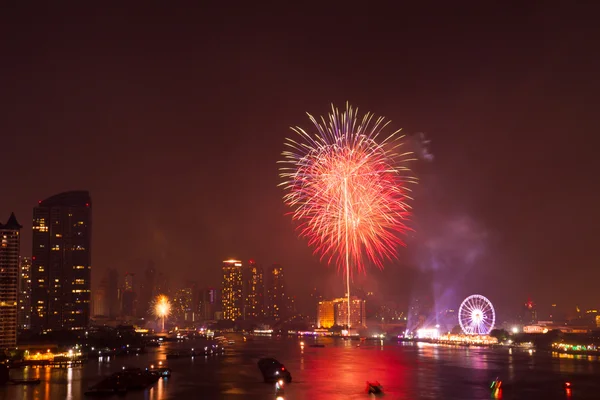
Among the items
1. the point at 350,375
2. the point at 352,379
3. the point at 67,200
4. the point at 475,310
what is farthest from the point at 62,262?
the point at 352,379


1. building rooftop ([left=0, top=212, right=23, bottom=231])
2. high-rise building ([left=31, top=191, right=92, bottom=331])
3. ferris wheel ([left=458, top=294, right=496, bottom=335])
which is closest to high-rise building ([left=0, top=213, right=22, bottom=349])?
building rooftop ([left=0, top=212, right=23, bottom=231])

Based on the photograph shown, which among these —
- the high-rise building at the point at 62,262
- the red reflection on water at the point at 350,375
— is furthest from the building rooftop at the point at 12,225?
the high-rise building at the point at 62,262

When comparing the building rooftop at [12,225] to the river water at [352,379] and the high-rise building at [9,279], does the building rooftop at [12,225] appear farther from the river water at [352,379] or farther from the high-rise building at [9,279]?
the river water at [352,379]

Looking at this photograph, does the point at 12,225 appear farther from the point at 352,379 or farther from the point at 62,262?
the point at 62,262

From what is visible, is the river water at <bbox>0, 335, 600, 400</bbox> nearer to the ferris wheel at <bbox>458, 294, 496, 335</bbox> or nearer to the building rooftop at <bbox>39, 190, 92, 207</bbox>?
the ferris wheel at <bbox>458, 294, 496, 335</bbox>

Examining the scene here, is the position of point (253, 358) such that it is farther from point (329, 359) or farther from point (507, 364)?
point (507, 364)

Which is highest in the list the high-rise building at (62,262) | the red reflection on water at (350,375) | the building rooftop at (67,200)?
the building rooftop at (67,200)
